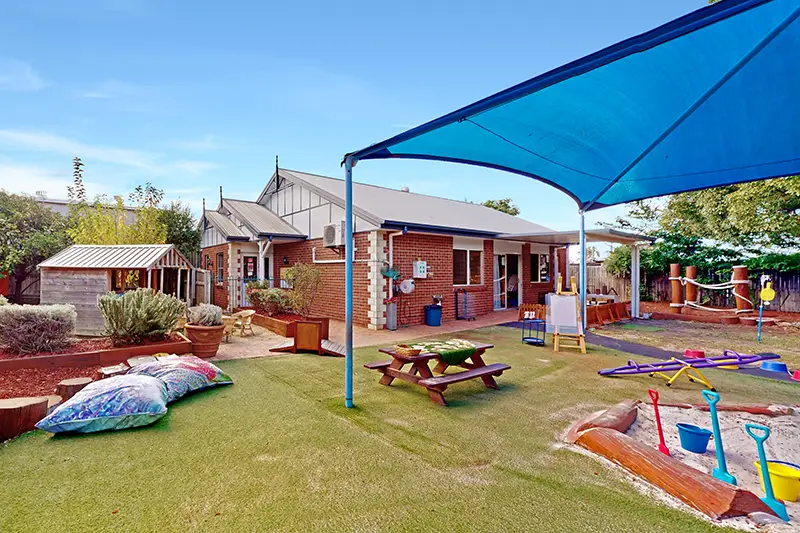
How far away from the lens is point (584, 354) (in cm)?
748

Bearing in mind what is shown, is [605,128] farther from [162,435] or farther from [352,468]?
[162,435]

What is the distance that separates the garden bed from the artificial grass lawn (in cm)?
334

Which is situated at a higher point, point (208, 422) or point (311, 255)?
point (311, 255)

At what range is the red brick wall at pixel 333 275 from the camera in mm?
11164

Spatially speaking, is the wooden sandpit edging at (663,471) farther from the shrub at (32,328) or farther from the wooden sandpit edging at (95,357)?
the shrub at (32,328)

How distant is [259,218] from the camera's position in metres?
15.0

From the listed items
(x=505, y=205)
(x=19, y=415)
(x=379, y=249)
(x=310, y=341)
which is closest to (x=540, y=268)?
(x=379, y=249)

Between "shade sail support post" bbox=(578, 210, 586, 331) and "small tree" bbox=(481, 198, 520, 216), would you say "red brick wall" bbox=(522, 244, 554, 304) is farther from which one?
"small tree" bbox=(481, 198, 520, 216)

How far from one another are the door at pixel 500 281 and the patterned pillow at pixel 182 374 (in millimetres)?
11033

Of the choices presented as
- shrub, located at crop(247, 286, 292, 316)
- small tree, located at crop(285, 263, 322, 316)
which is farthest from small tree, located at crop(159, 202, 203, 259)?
small tree, located at crop(285, 263, 322, 316)

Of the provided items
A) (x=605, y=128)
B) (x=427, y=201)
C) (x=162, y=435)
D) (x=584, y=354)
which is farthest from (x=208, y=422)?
(x=427, y=201)

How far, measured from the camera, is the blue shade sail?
9.44ft

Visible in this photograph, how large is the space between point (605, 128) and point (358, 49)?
6.16 m

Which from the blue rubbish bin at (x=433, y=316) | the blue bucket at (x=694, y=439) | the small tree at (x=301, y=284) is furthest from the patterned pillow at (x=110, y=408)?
the blue rubbish bin at (x=433, y=316)
